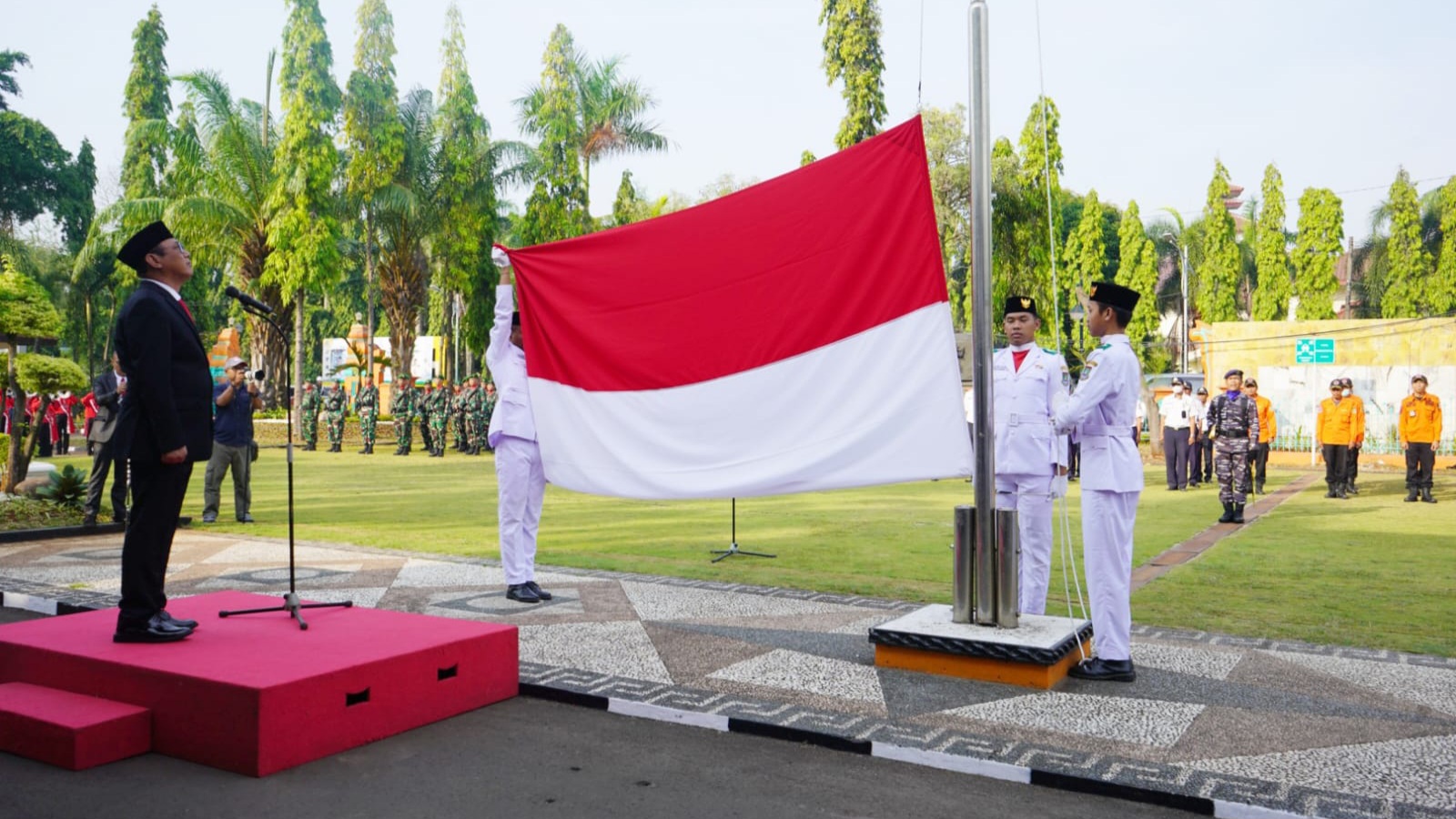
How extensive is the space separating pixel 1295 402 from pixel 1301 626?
803 inches

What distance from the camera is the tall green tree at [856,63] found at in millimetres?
29188

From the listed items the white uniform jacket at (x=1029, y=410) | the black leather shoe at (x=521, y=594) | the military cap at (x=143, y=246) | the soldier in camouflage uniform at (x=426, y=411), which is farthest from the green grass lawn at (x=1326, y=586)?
the soldier in camouflage uniform at (x=426, y=411)

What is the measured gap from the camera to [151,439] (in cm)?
443

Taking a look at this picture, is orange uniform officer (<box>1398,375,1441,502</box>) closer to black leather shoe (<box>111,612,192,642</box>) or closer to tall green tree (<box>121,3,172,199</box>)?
black leather shoe (<box>111,612,192,642</box>)

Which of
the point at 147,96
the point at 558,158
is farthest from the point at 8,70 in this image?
the point at 558,158

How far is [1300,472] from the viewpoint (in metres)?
22.0

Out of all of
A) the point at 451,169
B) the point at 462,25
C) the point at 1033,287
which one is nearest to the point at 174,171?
the point at 451,169

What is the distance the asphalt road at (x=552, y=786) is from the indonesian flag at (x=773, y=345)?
160 centimetres

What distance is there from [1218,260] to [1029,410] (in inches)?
1688

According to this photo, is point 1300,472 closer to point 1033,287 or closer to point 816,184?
point 1033,287

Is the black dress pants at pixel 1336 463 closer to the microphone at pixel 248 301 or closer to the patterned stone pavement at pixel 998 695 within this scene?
the patterned stone pavement at pixel 998 695

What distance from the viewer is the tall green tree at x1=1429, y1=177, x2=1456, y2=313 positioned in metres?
36.8

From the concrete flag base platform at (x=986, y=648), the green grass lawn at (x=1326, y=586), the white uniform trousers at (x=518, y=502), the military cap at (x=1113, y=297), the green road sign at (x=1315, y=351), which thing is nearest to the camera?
the concrete flag base platform at (x=986, y=648)

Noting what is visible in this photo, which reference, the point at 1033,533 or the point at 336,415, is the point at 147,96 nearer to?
the point at 336,415
